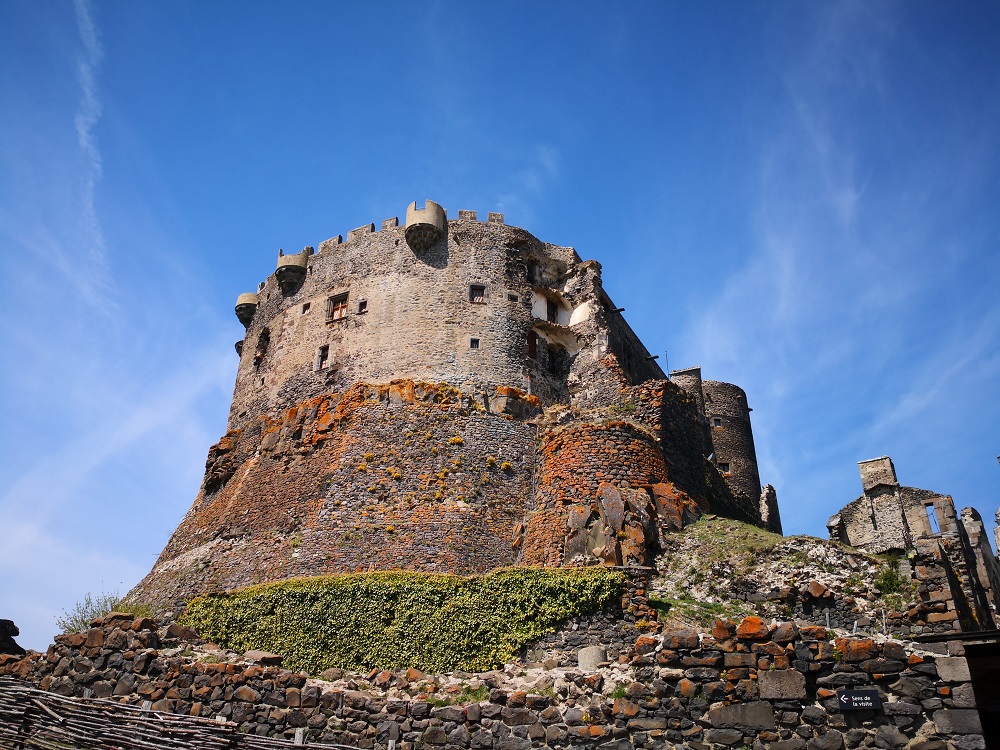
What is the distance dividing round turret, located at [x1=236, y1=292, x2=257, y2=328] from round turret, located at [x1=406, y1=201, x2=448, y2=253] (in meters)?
8.83

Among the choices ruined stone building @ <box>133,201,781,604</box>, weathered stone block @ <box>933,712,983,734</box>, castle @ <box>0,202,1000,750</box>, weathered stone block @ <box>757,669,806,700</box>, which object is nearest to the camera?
weathered stone block @ <box>933,712,983,734</box>

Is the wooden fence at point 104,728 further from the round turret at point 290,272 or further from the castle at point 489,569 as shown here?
the round turret at point 290,272

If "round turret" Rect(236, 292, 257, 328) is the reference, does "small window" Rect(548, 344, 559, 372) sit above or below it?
below

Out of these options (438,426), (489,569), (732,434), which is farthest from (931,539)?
(732,434)

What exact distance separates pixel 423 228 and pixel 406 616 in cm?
1655

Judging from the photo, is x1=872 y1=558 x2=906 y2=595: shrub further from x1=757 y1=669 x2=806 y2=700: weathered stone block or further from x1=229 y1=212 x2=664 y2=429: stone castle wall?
x1=229 y1=212 x2=664 y2=429: stone castle wall

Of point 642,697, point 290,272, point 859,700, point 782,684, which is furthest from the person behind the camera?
point 290,272

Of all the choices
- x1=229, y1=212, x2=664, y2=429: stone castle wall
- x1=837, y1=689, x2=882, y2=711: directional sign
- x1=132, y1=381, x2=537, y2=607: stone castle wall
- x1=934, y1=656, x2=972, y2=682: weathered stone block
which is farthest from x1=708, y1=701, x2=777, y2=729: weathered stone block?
x1=229, y1=212, x2=664, y2=429: stone castle wall

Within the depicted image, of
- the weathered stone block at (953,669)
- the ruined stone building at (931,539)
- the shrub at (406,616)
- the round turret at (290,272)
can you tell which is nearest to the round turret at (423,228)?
the round turret at (290,272)

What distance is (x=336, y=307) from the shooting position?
1278 inches

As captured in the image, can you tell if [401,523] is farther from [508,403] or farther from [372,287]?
[372,287]

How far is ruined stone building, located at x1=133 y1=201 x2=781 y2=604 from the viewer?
945 inches

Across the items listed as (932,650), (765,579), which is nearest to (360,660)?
(765,579)

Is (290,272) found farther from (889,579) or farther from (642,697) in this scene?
(642,697)
